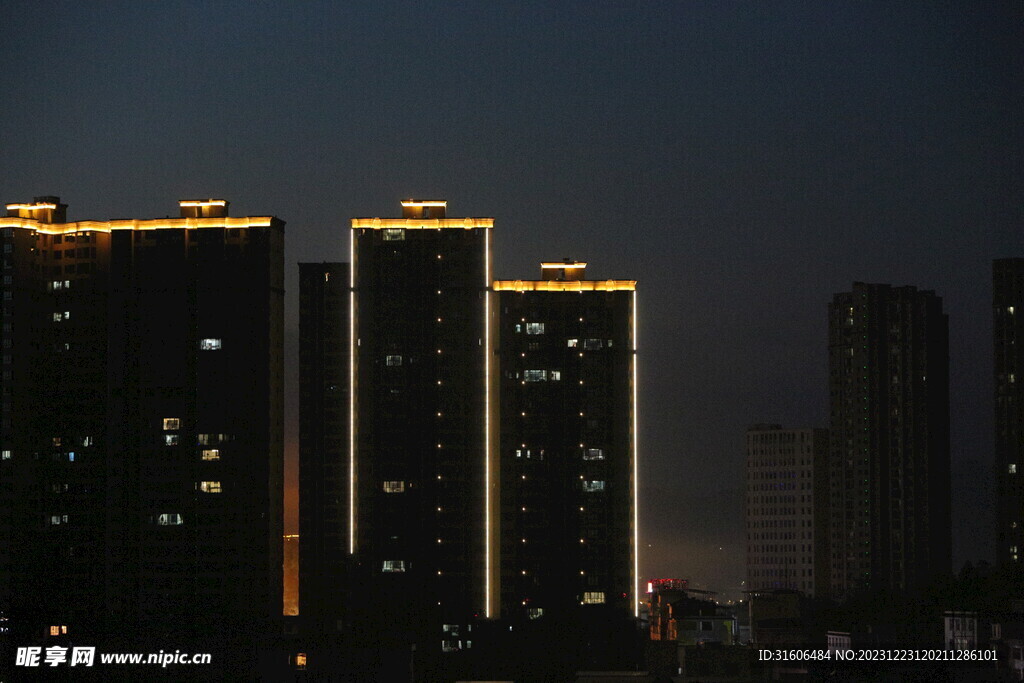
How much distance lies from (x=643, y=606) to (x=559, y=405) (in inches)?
1661

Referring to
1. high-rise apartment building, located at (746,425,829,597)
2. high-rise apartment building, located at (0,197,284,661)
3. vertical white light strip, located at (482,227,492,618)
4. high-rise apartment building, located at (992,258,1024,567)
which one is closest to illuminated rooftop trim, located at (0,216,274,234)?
high-rise apartment building, located at (0,197,284,661)

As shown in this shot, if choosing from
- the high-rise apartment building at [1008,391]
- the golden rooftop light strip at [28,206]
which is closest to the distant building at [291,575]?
the golden rooftop light strip at [28,206]

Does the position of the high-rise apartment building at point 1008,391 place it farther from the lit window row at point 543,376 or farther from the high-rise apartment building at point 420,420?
the high-rise apartment building at point 420,420

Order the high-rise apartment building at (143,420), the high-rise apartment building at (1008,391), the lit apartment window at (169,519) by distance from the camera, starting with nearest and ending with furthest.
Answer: the high-rise apartment building at (143,420) < the lit apartment window at (169,519) < the high-rise apartment building at (1008,391)

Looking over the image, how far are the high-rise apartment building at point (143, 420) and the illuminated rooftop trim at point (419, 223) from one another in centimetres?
293

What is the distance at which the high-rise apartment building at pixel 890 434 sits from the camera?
10850 cm

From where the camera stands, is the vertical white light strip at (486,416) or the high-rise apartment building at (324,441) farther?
the high-rise apartment building at (324,441)

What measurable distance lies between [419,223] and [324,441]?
8.34 metres

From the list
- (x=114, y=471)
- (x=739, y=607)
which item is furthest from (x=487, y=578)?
(x=739, y=607)

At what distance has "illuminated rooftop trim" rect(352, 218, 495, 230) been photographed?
222 feet

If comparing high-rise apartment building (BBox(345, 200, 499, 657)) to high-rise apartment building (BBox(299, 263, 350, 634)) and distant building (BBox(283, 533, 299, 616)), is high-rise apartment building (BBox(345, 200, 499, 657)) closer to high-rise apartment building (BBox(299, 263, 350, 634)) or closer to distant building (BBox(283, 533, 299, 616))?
high-rise apartment building (BBox(299, 263, 350, 634))

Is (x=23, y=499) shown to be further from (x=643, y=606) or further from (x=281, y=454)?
(x=643, y=606)

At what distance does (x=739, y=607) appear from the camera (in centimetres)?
10988

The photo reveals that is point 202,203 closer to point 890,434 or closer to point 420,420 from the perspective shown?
point 420,420
